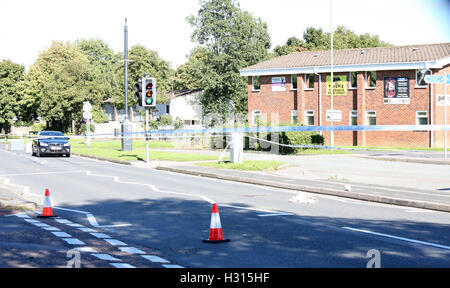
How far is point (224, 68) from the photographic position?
70.6 meters

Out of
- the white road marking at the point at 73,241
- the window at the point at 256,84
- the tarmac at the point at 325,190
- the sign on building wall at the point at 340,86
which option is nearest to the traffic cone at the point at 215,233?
the white road marking at the point at 73,241

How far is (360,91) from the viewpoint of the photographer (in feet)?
163

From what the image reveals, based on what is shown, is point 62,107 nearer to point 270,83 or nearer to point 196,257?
point 270,83

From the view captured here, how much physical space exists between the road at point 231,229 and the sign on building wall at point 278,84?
1427 inches

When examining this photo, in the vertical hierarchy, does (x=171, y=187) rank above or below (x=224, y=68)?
below

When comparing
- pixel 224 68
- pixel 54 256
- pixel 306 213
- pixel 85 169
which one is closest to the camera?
pixel 54 256

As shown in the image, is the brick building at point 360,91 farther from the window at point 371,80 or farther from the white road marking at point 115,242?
the white road marking at point 115,242

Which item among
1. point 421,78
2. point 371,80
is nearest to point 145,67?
point 371,80

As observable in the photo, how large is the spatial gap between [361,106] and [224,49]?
24.7 metres

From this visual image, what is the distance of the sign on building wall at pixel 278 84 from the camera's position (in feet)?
179

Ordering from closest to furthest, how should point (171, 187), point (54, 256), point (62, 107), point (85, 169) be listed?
point (54, 256) → point (171, 187) → point (85, 169) → point (62, 107)

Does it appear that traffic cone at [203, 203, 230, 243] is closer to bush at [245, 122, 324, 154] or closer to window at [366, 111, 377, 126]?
bush at [245, 122, 324, 154]
